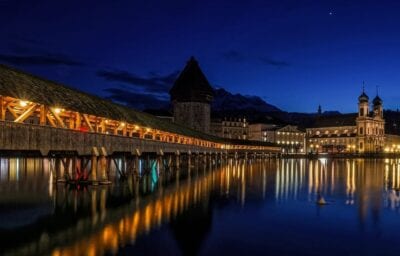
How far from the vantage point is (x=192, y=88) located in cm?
10838

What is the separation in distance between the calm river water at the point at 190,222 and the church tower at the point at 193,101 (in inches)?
2786

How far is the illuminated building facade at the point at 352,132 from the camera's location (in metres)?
170

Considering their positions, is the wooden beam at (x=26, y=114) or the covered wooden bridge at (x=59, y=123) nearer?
the covered wooden bridge at (x=59, y=123)

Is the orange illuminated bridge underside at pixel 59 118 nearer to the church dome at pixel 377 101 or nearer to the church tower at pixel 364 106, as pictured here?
the church tower at pixel 364 106

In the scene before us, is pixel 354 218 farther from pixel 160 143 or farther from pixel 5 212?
pixel 160 143

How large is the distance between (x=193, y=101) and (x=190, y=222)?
87045 millimetres

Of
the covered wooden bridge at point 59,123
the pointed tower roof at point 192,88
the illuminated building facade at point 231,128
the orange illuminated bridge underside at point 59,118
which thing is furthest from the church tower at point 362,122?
the covered wooden bridge at point 59,123

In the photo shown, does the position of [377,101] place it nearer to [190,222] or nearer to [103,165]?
[103,165]

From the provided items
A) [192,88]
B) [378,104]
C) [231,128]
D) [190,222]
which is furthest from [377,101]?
[190,222]

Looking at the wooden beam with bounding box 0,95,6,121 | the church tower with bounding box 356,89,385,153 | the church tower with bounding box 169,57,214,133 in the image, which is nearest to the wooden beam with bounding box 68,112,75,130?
the wooden beam with bounding box 0,95,6,121

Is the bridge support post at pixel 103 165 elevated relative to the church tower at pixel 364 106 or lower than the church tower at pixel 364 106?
lower

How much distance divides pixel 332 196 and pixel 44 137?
2117 cm

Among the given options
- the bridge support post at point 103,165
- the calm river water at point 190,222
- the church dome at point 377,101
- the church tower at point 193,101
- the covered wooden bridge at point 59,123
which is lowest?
the calm river water at point 190,222

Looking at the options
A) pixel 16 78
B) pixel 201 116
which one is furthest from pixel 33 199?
pixel 201 116
